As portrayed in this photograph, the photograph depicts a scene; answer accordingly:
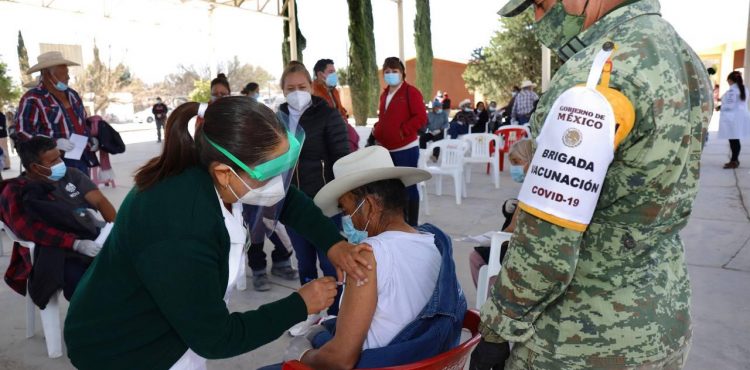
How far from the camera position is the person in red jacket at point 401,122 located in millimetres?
4449

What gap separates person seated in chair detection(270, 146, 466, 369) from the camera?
143 centimetres

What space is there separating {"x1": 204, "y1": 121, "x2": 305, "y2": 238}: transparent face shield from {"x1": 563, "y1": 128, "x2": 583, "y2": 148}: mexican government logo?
682 mm

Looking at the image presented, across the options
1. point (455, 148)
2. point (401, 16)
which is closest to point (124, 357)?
point (455, 148)

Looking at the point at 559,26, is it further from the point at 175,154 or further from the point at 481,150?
the point at 481,150

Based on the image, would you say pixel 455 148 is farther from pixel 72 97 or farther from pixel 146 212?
pixel 146 212

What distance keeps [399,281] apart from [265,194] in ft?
1.47

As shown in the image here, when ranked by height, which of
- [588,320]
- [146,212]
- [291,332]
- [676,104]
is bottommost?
[291,332]

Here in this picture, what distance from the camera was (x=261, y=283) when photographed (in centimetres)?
369

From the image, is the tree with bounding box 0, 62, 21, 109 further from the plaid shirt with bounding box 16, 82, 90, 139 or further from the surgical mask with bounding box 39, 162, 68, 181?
the surgical mask with bounding box 39, 162, 68, 181

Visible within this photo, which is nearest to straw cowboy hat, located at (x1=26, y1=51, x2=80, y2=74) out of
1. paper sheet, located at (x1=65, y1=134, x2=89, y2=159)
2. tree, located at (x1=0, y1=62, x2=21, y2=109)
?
paper sheet, located at (x1=65, y1=134, x2=89, y2=159)

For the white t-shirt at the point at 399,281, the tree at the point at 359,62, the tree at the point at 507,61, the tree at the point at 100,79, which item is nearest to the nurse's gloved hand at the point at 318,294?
the white t-shirt at the point at 399,281

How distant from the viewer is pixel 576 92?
36.6 inches

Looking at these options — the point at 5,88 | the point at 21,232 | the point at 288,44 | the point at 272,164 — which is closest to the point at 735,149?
the point at 272,164

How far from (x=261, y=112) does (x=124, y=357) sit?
0.69m
